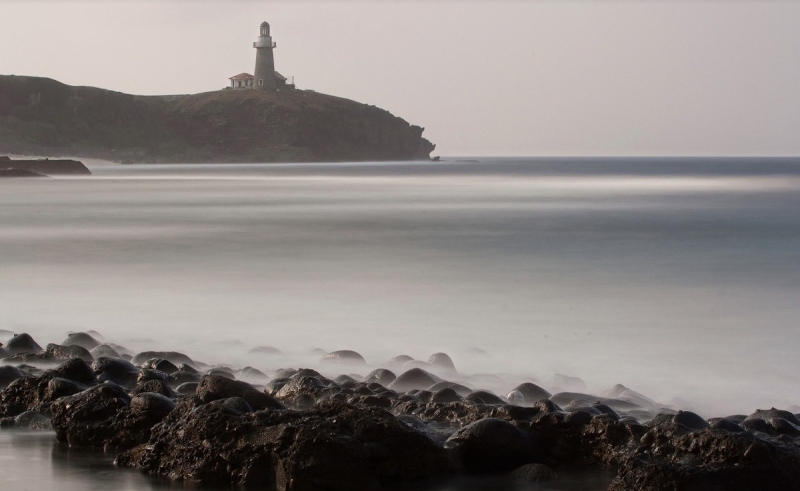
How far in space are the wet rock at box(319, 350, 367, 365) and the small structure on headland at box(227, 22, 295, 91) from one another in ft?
341

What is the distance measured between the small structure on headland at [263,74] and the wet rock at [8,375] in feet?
346

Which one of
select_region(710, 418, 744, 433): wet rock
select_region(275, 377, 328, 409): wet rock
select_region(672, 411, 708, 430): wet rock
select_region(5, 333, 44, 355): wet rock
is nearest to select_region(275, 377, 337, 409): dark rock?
select_region(275, 377, 328, 409): wet rock

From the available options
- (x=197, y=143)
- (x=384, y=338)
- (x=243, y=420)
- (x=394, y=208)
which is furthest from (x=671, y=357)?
(x=197, y=143)

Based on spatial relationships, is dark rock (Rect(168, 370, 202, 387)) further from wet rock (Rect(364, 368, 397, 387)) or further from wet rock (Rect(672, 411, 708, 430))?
wet rock (Rect(672, 411, 708, 430))

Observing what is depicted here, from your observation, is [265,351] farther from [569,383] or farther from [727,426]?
[727,426]

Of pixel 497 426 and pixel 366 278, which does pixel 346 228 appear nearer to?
pixel 366 278

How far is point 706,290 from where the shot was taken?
1537cm

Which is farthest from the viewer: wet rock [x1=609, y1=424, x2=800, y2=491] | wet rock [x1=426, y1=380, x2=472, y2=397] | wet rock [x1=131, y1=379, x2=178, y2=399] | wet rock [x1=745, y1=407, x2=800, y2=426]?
wet rock [x1=426, y1=380, x2=472, y2=397]

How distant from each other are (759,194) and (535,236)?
28.0 metres

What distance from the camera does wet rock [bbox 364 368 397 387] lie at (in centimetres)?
758

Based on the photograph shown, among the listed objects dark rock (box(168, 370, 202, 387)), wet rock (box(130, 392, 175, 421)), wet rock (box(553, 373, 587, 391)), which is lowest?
wet rock (box(553, 373, 587, 391))

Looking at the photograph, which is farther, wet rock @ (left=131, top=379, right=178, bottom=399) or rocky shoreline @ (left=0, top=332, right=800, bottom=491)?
wet rock @ (left=131, top=379, right=178, bottom=399)

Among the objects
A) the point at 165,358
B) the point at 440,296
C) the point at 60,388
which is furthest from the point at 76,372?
the point at 440,296

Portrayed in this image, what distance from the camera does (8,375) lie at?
704 cm
